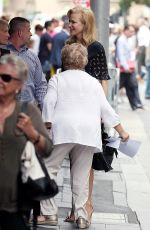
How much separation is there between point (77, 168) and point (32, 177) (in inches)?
92.3

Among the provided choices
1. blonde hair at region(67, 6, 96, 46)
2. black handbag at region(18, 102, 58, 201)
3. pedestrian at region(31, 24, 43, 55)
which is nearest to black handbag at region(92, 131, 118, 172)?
blonde hair at region(67, 6, 96, 46)

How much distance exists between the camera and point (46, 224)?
776 cm

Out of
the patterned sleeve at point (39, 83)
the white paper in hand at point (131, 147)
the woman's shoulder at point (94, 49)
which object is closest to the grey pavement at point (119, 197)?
the white paper in hand at point (131, 147)

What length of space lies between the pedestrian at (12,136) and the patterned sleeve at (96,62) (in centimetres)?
293

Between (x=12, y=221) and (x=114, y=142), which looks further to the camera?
(x=114, y=142)

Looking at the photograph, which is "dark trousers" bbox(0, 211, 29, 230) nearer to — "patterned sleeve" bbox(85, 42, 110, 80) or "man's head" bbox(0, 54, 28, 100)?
"man's head" bbox(0, 54, 28, 100)

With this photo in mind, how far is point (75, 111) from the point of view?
287 inches

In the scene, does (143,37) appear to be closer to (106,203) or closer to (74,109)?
(106,203)

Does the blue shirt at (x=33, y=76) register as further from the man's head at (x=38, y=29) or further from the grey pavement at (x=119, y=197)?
the man's head at (x=38, y=29)

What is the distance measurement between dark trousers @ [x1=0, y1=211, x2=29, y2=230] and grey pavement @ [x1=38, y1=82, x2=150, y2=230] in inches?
91.8

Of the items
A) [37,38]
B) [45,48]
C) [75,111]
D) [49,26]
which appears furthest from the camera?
[37,38]

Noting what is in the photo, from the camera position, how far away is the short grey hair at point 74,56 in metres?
7.32

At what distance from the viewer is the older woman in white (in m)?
7.27

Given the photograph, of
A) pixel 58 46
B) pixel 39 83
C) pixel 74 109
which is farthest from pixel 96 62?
pixel 58 46
